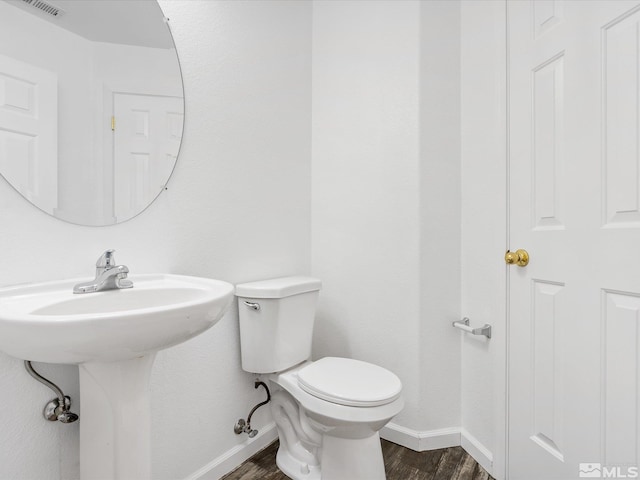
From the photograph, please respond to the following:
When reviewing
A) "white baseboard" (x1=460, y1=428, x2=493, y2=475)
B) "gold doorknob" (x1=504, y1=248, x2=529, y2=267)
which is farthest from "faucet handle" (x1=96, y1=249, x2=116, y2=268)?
"white baseboard" (x1=460, y1=428, x2=493, y2=475)

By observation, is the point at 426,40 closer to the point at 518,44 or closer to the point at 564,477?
the point at 518,44

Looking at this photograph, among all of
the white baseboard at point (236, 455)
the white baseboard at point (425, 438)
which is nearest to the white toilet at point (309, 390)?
the white baseboard at point (236, 455)

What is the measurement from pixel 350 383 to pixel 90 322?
89 centimetres

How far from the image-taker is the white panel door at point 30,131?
0.93 metres

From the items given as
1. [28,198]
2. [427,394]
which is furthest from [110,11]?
[427,394]

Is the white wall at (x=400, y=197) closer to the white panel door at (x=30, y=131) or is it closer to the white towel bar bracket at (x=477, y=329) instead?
the white towel bar bracket at (x=477, y=329)

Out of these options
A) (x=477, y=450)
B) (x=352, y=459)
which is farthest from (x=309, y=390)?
(x=477, y=450)

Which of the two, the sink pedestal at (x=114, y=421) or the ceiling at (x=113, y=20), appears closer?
the sink pedestal at (x=114, y=421)

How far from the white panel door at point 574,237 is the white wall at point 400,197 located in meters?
0.31

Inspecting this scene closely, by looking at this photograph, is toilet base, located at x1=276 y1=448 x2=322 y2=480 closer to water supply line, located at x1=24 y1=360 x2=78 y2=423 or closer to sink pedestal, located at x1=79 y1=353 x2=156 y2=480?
sink pedestal, located at x1=79 y1=353 x2=156 y2=480

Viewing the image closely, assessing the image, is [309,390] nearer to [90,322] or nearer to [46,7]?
[90,322]

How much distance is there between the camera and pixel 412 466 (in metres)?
1.49

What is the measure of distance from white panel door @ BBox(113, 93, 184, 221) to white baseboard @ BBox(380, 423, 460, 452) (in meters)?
1.48

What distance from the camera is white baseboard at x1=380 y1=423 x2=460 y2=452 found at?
1.59 metres
